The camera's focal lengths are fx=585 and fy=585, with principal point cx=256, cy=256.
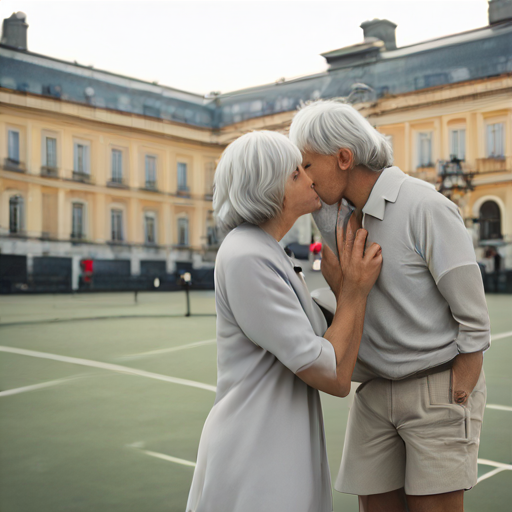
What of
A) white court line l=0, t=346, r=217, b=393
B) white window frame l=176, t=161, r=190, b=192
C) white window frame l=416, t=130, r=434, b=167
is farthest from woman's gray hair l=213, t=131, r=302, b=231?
white window frame l=416, t=130, r=434, b=167

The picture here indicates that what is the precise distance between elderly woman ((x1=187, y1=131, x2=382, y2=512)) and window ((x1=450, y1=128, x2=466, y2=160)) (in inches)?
524

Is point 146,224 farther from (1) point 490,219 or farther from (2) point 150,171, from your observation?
(1) point 490,219

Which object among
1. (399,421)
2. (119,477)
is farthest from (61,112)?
(399,421)

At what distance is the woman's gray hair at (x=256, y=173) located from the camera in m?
1.14

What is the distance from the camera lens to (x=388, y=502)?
1.47 metres

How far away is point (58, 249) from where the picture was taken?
11.1 m

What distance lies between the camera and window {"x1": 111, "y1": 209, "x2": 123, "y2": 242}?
39.3ft

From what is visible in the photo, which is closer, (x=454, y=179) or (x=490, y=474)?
(x=490, y=474)

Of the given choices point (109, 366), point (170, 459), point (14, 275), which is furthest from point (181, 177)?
point (170, 459)

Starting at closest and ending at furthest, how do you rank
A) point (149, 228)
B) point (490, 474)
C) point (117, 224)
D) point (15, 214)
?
A: 1. point (490, 474)
2. point (15, 214)
3. point (117, 224)
4. point (149, 228)

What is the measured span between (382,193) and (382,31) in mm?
11251

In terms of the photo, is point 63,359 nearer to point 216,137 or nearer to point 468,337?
point 216,137

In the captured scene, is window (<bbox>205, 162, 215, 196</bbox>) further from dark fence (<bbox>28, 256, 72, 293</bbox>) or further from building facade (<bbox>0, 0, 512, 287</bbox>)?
dark fence (<bbox>28, 256, 72, 293</bbox>)

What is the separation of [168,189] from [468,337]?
12.0 m
